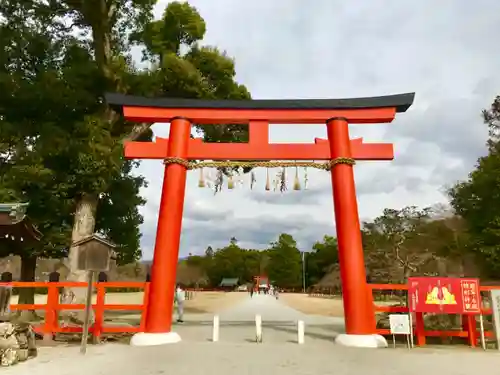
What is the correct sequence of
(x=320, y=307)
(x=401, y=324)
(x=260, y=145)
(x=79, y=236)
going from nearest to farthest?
(x=401, y=324), (x=260, y=145), (x=79, y=236), (x=320, y=307)

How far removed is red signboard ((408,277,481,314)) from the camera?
881 cm

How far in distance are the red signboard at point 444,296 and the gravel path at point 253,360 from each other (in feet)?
2.81

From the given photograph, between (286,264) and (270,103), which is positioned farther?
(286,264)

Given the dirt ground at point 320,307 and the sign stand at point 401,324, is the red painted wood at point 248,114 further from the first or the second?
the dirt ground at point 320,307

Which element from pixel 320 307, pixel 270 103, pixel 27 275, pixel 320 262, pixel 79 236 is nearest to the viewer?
pixel 270 103

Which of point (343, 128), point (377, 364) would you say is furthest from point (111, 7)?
point (377, 364)

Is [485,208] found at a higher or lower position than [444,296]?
higher

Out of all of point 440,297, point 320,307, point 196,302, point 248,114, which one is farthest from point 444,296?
point 196,302

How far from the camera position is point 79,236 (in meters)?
13.5

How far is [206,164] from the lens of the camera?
10.2m

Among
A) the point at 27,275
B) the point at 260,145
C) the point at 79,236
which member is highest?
the point at 260,145

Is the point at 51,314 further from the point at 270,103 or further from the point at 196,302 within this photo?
the point at 196,302

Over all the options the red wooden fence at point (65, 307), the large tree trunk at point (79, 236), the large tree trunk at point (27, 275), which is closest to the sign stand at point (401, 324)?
the red wooden fence at point (65, 307)

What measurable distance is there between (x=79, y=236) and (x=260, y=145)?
727 centimetres
